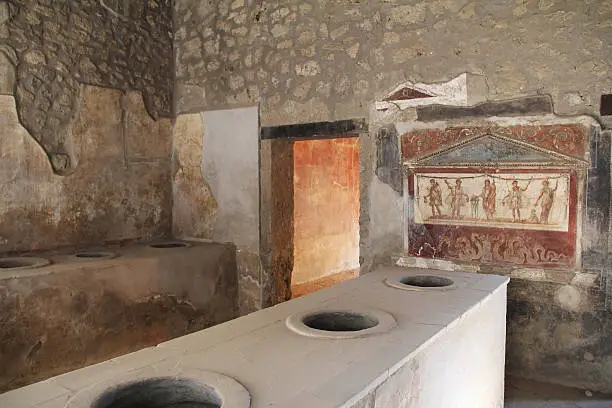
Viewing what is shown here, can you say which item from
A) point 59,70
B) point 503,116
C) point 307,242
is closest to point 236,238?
point 307,242

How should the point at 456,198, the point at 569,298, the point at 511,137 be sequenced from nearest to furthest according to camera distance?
the point at 569,298 → the point at 511,137 → the point at 456,198

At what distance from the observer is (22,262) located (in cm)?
400

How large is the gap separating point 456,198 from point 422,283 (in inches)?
31.5

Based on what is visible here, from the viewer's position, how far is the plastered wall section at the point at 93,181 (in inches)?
172

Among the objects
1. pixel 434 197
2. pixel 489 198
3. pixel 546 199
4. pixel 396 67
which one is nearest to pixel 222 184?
pixel 396 67

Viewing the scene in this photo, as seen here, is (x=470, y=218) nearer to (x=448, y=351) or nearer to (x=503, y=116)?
(x=503, y=116)

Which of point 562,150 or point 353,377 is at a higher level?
point 562,150

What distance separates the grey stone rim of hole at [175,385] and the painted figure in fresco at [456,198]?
258 centimetres

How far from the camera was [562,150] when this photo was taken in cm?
336

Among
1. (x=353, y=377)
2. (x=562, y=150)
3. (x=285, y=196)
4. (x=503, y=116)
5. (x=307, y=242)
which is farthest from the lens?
(x=307, y=242)

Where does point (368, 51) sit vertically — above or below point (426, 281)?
above

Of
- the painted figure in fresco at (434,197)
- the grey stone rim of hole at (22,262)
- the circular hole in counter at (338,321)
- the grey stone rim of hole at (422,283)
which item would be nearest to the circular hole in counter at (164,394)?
the circular hole in counter at (338,321)

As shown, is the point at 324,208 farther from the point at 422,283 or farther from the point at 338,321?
the point at 338,321

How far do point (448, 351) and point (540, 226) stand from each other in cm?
161
